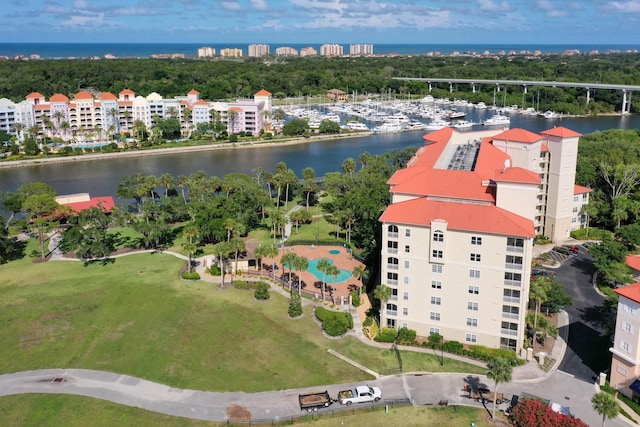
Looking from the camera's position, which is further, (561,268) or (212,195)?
(212,195)

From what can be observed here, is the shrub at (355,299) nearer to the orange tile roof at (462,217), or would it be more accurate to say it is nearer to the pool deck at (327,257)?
the pool deck at (327,257)

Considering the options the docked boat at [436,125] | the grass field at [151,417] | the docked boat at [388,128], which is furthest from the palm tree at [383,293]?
the docked boat at [436,125]

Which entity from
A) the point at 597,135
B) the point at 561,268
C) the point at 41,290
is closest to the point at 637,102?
the point at 597,135

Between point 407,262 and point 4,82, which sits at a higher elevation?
point 4,82

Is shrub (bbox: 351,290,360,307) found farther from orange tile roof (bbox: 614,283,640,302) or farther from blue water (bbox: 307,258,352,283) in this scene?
orange tile roof (bbox: 614,283,640,302)

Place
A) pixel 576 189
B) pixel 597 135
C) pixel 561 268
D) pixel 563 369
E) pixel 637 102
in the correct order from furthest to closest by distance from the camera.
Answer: pixel 637 102 → pixel 597 135 → pixel 576 189 → pixel 561 268 → pixel 563 369

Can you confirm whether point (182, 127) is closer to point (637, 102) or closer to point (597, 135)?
point (597, 135)

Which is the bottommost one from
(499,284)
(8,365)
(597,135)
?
(8,365)

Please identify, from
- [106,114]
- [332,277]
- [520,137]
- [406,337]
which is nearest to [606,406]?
[406,337]
